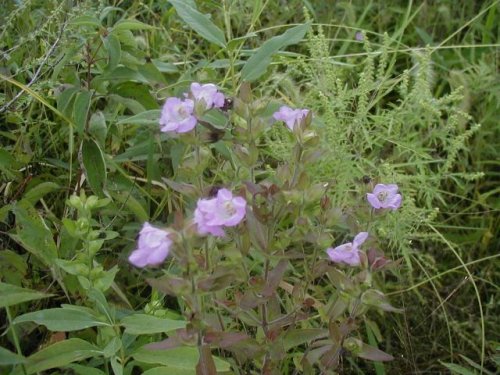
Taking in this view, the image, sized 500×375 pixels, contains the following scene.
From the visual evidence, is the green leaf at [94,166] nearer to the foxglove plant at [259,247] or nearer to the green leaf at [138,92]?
the green leaf at [138,92]

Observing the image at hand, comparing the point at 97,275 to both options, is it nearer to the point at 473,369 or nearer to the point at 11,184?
the point at 11,184

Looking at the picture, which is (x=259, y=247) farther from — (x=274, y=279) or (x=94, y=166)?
(x=94, y=166)

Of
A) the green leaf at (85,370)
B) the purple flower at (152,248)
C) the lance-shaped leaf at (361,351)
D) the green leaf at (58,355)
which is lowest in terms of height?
the green leaf at (85,370)

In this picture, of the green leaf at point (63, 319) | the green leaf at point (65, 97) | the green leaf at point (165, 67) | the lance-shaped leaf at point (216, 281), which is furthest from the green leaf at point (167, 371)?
the green leaf at point (165, 67)

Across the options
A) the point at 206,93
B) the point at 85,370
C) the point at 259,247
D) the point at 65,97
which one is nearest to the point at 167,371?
the point at 85,370

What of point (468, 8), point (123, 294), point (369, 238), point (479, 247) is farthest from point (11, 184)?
point (468, 8)

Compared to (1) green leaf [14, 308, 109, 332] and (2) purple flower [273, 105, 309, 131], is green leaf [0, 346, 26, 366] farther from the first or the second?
(2) purple flower [273, 105, 309, 131]
